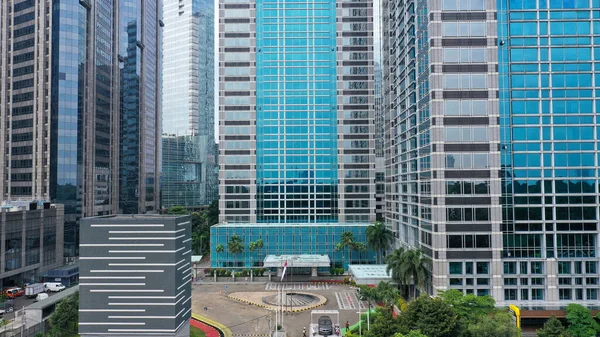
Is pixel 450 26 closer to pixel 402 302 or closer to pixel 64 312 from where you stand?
pixel 402 302

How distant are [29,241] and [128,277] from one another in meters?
49.9

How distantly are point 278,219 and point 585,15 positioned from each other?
7021 centimetres

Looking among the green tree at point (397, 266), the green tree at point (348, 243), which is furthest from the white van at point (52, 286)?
the green tree at point (397, 266)

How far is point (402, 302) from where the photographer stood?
58188mm

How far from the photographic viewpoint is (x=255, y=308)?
65.6 m

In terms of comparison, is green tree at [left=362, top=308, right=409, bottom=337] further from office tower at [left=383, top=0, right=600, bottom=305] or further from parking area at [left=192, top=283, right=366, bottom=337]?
office tower at [left=383, top=0, right=600, bottom=305]

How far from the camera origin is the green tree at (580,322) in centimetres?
4981

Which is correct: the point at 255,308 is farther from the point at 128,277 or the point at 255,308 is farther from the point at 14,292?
the point at 14,292

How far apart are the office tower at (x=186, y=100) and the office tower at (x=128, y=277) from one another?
5145 inches

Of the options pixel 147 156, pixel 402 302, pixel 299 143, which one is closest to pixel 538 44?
pixel 402 302

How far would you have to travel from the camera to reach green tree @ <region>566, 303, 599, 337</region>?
49.8 metres

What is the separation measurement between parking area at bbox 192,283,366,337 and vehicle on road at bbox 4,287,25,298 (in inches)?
1150

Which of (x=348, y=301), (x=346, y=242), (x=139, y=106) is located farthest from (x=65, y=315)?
(x=139, y=106)

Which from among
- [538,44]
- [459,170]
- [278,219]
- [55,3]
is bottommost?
[278,219]
